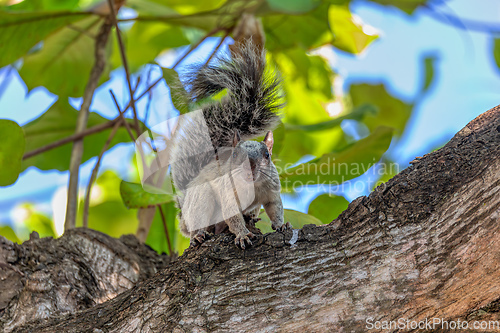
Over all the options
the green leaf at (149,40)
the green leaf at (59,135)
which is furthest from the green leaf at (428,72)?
the green leaf at (59,135)

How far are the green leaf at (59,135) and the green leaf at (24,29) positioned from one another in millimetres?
366

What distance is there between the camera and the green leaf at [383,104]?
341 cm

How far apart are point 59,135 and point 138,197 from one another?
111cm

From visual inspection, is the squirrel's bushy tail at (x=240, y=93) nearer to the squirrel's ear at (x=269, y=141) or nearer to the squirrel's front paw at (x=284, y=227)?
the squirrel's ear at (x=269, y=141)

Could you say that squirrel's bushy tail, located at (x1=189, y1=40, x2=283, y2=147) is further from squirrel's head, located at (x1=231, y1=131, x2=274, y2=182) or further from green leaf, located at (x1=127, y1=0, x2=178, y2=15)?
green leaf, located at (x1=127, y1=0, x2=178, y2=15)

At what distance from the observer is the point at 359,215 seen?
4.56ft

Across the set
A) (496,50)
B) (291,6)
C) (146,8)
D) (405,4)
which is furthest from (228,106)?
(496,50)

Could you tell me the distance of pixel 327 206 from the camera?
2090 mm

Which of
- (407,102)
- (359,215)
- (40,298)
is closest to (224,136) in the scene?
(359,215)

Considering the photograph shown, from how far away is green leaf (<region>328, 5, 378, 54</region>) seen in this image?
3.14 m

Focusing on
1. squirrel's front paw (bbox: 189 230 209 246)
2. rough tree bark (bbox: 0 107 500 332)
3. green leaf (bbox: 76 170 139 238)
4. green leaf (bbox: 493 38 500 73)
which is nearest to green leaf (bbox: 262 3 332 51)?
green leaf (bbox: 493 38 500 73)

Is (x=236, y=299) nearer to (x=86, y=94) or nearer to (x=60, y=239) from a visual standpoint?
(x=60, y=239)

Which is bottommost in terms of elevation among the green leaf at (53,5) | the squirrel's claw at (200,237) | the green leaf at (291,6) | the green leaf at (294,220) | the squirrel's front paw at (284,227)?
the squirrel's front paw at (284,227)

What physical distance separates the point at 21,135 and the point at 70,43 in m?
1.23
